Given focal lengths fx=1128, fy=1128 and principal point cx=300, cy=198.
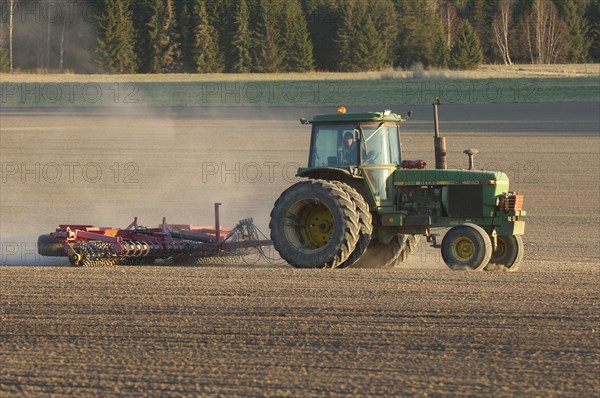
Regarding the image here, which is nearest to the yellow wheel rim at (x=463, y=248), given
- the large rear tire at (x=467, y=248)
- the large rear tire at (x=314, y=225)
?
the large rear tire at (x=467, y=248)

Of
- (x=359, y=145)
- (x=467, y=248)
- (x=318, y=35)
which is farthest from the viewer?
(x=318, y=35)

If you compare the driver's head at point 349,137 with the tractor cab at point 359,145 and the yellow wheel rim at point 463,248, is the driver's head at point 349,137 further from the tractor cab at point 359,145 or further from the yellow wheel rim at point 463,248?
the yellow wheel rim at point 463,248

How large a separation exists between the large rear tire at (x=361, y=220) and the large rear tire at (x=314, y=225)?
11 centimetres

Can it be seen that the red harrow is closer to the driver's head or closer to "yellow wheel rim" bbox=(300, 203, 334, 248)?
"yellow wheel rim" bbox=(300, 203, 334, 248)

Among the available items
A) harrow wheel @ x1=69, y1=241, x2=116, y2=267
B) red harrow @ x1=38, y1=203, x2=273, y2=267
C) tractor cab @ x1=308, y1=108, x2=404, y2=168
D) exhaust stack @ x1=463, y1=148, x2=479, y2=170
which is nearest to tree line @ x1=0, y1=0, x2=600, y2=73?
red harrow @ x1=38, y1=203, x2=273, y2=267

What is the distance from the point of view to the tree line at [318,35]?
89.2 feet

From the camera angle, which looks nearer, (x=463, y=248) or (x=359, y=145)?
(x=463, y=248)

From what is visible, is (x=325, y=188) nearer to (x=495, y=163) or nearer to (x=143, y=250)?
(x=143, y=250)

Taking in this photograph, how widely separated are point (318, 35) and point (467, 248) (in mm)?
23567

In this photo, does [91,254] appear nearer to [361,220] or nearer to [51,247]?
[51,247]

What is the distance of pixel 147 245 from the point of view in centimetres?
1390

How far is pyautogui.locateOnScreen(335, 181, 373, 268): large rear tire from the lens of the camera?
12.8 m

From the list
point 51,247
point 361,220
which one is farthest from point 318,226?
point 51,247

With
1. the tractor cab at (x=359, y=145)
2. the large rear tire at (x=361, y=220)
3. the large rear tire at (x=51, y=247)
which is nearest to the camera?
the large rear tire at (x=361, y=220)
